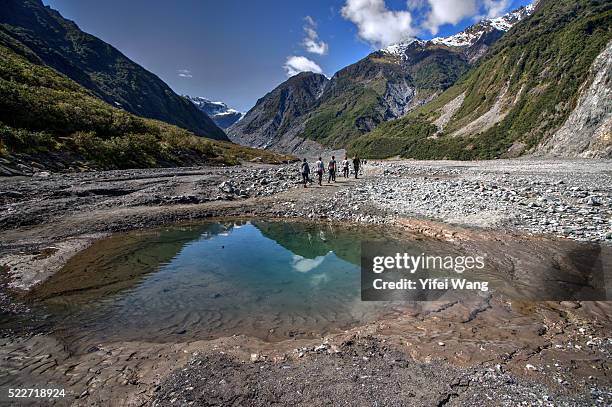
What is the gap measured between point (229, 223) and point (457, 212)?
44.7 feet

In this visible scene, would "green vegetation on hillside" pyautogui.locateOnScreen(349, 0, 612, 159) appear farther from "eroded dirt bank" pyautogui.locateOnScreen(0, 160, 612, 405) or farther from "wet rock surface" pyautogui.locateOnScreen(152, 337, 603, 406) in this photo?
"wet rock surface" pyautogui.locateOnScreen(152, 337, 603, 406)

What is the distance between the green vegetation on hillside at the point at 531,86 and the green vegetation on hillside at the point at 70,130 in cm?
6842

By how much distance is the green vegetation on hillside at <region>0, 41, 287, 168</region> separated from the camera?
116ft

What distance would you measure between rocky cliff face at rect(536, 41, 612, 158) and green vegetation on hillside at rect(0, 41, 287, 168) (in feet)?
204

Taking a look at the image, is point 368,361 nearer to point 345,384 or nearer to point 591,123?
point 345,384

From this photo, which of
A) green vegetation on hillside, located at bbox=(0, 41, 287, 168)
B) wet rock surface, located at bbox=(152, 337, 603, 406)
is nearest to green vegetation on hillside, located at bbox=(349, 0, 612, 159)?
green vegetation on hillside, located at bbox=(0, 41, 287, 168)

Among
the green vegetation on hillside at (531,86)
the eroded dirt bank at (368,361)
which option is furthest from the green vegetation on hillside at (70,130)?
the green vegetation on hillside at (531,86)

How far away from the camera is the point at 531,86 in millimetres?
82812

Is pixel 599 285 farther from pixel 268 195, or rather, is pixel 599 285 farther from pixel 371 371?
pixel 268 195

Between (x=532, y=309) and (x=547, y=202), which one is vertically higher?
(x=547, y=202)

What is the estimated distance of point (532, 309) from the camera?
8.55 metres

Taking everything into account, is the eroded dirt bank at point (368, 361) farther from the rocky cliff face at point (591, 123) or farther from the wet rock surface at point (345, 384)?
the rocky cliff face at point (591, 123)

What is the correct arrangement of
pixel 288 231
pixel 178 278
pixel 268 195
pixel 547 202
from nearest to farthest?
pixel 178 278 → pixel 547 202 → pixel 288 231 → pixel 268 195

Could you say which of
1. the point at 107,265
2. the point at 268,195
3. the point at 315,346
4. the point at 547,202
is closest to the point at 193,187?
the point at 268,195
